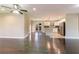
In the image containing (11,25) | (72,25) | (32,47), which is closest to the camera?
(32,47)

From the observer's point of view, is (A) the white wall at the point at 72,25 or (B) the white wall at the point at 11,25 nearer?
(B) the white wall at the point at 11,25

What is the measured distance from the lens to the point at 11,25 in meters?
12.6

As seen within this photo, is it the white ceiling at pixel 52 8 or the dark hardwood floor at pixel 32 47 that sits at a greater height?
the white ceiling at pixel 52 8

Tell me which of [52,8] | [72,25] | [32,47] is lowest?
[32,47]

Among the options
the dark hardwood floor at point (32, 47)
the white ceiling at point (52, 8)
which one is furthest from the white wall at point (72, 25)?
the dark hardwood floor at point (32, 47)

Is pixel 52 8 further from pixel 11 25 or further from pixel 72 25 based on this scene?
pixel 11 25

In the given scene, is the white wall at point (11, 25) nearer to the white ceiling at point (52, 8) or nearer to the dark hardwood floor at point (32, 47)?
the white ceiling at point (52, 8)

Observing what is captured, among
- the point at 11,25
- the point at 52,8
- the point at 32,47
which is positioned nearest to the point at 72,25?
the point at 52,8

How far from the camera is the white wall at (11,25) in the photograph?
1249cm

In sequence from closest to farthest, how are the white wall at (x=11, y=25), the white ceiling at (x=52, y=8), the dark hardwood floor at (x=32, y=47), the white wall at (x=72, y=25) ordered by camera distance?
the dark hardwood floor at (x=32, y=47) → the white ceiling at (x=52, y=8) → the white wall at (x=11, y=25) → the white wall at (x=72, y=25)

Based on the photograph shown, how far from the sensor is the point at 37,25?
27.7 metres
